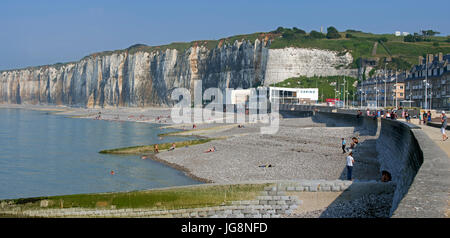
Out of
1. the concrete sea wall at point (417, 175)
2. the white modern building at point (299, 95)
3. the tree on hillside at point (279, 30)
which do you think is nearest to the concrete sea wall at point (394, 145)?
the concrete sea wall at point (417, 175)

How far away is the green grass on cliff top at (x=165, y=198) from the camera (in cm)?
1602

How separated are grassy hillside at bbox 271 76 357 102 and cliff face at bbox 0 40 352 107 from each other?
2558 mm

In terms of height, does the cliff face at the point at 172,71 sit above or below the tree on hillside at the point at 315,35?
below

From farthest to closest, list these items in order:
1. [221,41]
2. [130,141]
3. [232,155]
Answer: [221,41]
[130,141]
[232,155]

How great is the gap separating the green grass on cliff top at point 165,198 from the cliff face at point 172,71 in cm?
9980

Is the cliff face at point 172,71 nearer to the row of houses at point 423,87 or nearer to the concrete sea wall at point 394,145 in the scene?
the row of houses at point 423,87

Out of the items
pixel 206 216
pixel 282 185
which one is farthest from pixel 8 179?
pixel 282 185

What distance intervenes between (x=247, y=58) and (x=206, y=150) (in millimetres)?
90090

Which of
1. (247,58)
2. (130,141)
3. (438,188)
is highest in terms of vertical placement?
(247,58)

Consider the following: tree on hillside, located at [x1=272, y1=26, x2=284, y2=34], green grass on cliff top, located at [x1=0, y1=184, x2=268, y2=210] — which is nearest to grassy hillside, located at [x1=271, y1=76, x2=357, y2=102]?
tree on hillside, located at [x1=272, y1=26, x2=284, y2=34]

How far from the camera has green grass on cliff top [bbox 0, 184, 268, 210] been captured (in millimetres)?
16016

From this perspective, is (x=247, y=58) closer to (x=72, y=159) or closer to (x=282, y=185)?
(x=72, y=159)

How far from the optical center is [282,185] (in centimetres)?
1596

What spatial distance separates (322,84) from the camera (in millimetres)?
112062
